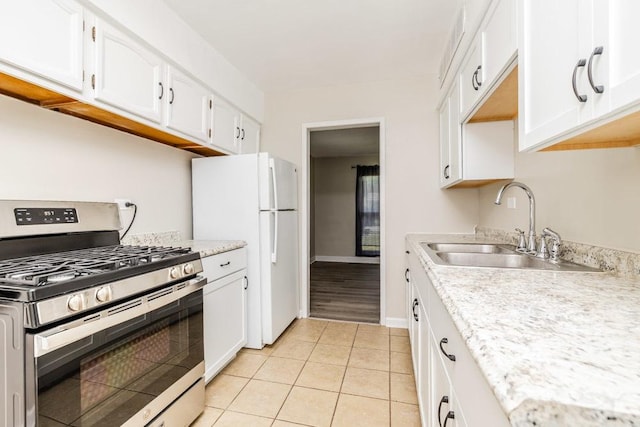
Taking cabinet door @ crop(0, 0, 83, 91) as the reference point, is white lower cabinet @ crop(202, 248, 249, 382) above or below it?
below

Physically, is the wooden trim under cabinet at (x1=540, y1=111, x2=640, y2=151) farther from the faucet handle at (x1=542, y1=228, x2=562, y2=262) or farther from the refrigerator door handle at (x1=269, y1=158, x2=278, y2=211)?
the refrigerator door handle at (x1=269, y1=158, x2=278, y2=211)

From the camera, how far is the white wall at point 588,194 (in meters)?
1.08

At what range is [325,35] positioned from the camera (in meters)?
2.24

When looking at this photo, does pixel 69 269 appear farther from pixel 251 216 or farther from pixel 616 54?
pixel 616 54

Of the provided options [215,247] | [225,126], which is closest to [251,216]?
[215,247]

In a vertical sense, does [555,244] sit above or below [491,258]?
above

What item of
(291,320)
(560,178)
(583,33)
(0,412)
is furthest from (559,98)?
(291,320)

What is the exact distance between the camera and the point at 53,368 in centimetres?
94

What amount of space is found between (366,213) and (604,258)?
5.32m

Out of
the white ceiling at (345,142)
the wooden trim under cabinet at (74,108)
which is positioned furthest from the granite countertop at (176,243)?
the white ceiling at (345,142)

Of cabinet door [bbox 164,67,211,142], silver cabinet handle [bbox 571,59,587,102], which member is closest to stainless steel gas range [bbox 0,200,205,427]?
cabinet door [bbox 164,67,211,142]

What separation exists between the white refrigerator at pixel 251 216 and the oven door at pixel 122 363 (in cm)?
83

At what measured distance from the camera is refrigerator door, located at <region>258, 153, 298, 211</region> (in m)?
2.42

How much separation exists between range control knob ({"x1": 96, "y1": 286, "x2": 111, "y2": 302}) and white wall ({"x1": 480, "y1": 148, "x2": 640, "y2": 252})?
1.86 m
